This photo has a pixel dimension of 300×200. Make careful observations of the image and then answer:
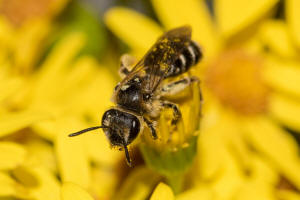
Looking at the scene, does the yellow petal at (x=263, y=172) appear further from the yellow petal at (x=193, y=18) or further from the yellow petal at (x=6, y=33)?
the yellow petal at (x=6, y=33)

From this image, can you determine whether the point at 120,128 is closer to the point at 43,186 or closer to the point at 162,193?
the point at 162,193

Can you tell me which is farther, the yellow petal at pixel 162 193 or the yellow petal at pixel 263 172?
the yellow petal at pixel 263 172

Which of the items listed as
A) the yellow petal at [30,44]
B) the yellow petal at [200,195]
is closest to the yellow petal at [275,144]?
the yellow petal at [200,195]

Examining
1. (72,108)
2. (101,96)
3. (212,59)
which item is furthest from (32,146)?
(212,59)

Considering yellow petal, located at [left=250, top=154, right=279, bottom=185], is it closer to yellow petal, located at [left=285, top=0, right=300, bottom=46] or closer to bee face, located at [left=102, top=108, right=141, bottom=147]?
yellow petal, located at [left=285, top=0, right=300, bottom=46]

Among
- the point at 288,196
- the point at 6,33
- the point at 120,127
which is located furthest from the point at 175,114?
the point at 6,33

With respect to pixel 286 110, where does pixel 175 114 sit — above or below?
above

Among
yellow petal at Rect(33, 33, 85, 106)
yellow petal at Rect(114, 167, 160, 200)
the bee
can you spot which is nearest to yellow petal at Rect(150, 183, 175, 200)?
the bee
